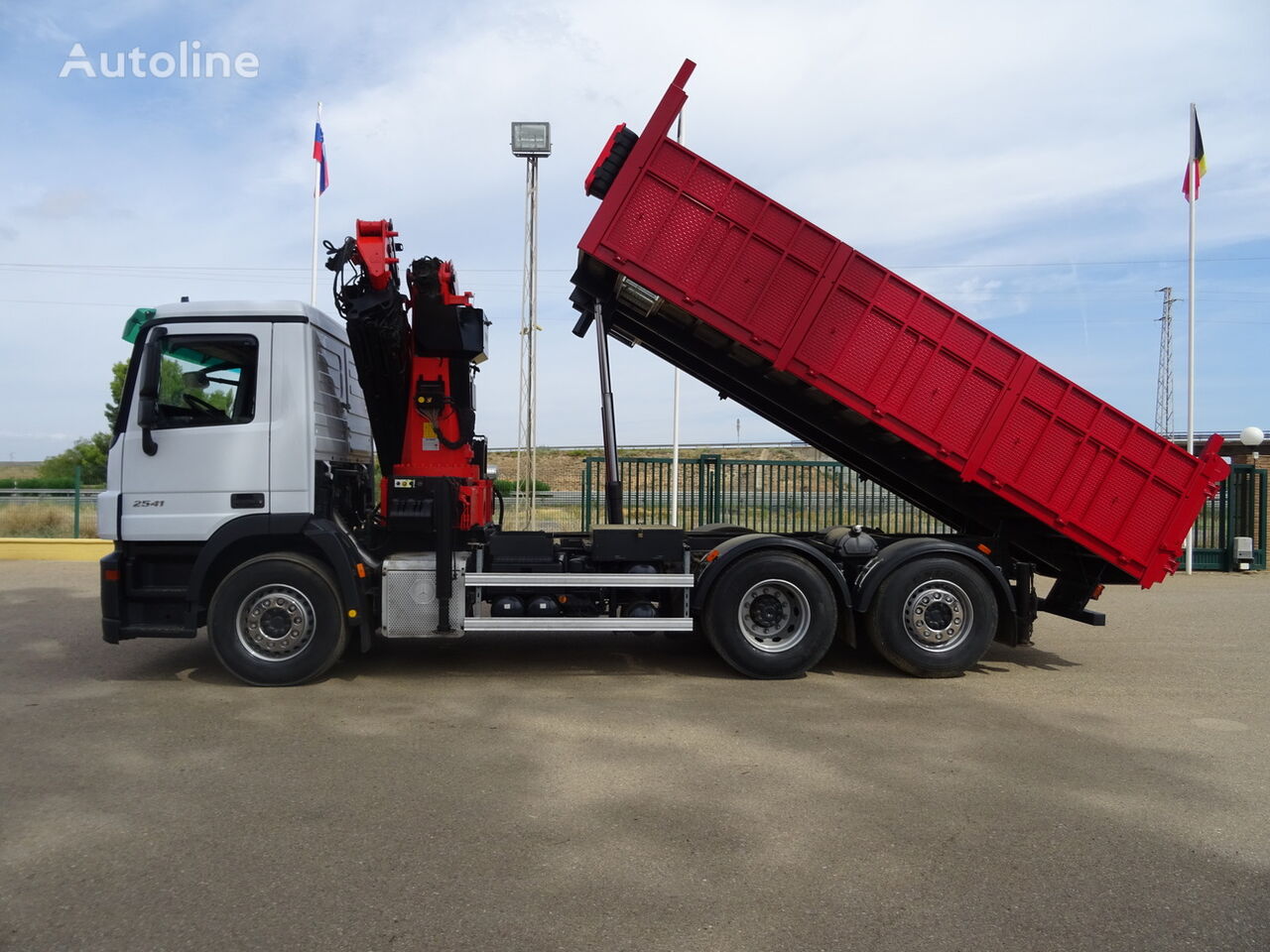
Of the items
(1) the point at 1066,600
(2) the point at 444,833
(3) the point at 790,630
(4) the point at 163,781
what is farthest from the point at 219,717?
(1) the point at 1066,600

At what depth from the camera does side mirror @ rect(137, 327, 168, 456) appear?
671 centimetres

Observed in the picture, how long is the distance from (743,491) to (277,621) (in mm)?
9394

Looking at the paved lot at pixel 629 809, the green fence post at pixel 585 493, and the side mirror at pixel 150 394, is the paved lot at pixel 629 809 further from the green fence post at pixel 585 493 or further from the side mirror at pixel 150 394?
the green fence post at pixel 585 493

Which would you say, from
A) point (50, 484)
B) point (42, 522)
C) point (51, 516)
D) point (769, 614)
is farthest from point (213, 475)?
point (50, 484)

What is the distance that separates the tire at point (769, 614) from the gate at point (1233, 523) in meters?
12.7

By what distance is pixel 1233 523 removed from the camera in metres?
16.3

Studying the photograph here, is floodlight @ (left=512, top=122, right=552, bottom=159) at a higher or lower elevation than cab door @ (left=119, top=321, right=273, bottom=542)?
higher

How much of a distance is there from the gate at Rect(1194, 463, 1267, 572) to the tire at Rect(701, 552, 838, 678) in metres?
12.7

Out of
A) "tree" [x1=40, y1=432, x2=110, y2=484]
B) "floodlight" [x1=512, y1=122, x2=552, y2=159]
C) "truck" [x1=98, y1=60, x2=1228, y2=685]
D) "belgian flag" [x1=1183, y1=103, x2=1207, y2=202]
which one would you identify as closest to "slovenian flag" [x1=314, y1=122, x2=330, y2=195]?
"floodlight" [x1=512, y1=122, x2=552, y2=159]

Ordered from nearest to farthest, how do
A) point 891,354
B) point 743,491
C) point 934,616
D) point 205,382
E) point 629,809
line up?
1. point 629,809
2. point 205,382
3. point 891,354
4. point 934,616
5. point 743,491

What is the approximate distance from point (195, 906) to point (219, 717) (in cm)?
280

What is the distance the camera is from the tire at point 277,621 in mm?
6660

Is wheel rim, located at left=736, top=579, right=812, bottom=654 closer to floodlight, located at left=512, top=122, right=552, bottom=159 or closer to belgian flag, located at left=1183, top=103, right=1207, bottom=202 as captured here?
floodlight, located at left=512, top=122, right=552, bottom=159

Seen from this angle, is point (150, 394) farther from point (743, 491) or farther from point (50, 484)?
point (50, 484)
